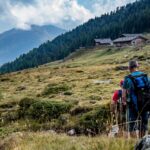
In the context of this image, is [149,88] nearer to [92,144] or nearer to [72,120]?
[92,144]

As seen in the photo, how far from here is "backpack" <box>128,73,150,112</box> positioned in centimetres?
1128

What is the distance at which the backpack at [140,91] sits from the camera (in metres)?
11.3

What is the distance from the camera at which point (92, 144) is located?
865cm

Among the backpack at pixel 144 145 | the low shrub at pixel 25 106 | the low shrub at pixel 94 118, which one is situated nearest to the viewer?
the backpack at pixel 144 145

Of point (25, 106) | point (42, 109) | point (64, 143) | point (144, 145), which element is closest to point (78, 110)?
point (42, 109)

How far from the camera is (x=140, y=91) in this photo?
444 inches

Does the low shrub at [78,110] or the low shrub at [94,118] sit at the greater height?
the low shrub at [78,110]

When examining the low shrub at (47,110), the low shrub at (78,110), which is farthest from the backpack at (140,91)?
the low shrub at (78,110)

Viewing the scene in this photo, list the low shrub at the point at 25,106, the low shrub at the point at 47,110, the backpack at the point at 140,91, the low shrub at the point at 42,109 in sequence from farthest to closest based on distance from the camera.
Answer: the low shrub at the point at 25,106
the low shrub at the point at 42,109
the low shrub at the point at 47,110
the backpack at the point at 140,91

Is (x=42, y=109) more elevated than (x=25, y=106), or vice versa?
(x=25, y=106)

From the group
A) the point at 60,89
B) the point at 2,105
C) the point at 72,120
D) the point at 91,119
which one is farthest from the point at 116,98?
the point at 60,89

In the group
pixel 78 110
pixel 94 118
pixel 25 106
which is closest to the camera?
pixel 94 118

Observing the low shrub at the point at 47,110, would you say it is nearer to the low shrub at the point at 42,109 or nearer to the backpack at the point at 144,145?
the low shrub at the point at 42,109

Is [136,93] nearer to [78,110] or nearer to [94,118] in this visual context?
[94,118]
